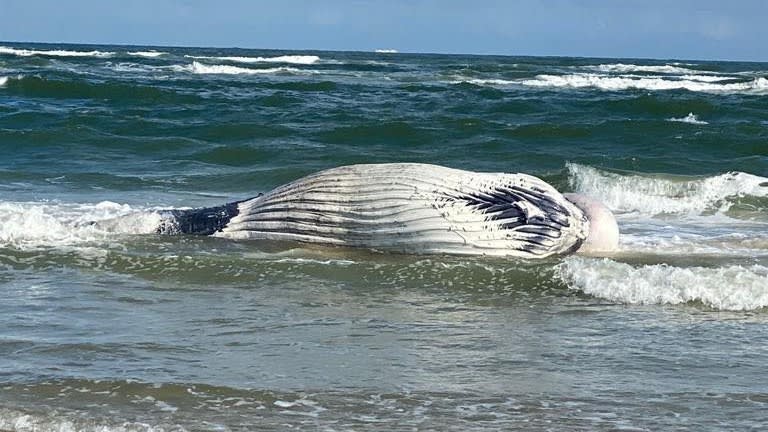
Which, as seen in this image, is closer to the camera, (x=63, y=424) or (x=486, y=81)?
(x=63, y=424)

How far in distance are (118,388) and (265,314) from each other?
163cm

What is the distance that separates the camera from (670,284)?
7.07 meters

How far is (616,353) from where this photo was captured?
5594mm

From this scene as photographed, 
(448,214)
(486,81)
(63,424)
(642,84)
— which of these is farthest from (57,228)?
(642,84)

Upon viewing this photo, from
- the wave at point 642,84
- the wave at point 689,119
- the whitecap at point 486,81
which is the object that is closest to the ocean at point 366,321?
the wave at point 689,119

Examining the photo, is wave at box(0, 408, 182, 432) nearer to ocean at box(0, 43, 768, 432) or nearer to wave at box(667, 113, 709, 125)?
ocean at box(0, 43, 768, 432)

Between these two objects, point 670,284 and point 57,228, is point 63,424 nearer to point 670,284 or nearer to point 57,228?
point 670,284

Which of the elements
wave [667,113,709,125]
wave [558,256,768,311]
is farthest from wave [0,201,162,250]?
wave [667,113,709,125]

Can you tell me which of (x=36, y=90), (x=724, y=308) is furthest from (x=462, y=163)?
(x=36, y=90)

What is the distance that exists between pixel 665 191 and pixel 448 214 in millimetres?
5654

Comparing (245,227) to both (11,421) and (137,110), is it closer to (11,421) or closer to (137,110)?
(11,421)

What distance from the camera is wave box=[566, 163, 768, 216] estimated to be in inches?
467

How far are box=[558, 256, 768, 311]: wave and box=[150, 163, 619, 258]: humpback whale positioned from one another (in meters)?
0.59

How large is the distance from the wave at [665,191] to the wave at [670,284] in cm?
432
